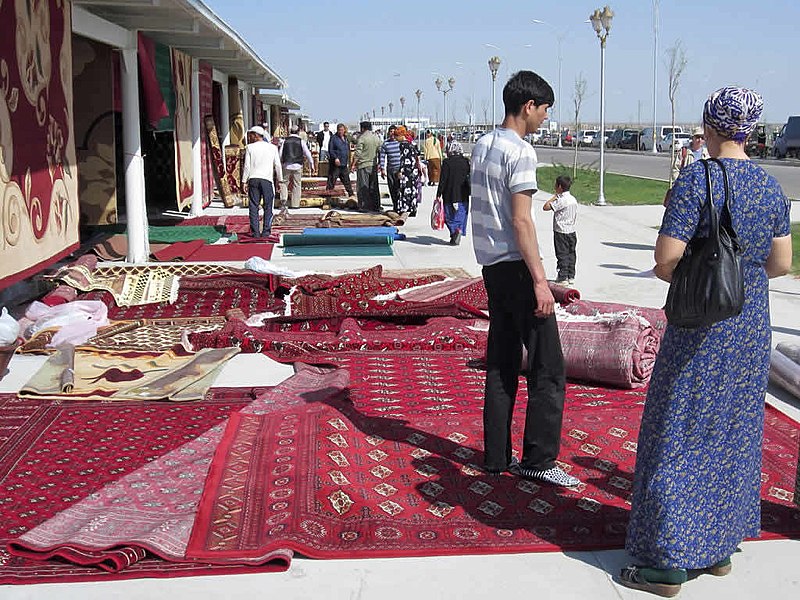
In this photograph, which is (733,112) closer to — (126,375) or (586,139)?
(126,375)

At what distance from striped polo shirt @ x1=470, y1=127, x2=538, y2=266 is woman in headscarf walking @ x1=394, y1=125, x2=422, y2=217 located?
12.5 metres

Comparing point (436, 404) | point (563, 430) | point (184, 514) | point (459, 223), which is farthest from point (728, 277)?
point (459, 223)

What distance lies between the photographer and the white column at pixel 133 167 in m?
11.7

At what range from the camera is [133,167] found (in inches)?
465

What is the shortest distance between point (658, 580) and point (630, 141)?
62661 mm

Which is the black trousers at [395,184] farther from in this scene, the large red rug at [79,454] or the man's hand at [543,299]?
the man's hand at [543,299]

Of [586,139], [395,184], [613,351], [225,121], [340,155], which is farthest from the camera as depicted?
[586,139]

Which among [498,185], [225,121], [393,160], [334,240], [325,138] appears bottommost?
[334,240]

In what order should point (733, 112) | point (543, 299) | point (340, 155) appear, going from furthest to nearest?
1. point (340, 155)
2. point (543, 299)
3. point (733, 112)

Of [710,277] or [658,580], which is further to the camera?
[658,580]

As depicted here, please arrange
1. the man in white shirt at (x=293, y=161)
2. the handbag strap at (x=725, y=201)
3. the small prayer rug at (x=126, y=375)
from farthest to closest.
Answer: the man in white shirt at (x=293, y=161) → the small prayer rug at (x=126, y=375) → the handbag strap at (x=725, y=201)

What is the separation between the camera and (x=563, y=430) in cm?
510

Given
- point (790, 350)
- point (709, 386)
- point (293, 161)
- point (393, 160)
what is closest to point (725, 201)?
point (709, 386)

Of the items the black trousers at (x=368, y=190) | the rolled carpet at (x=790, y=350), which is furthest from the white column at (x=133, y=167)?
the rolled carpet at (x=790, y=350)
